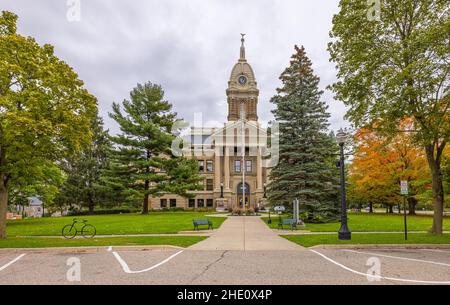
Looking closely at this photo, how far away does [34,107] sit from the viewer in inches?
551

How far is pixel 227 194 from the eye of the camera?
57438 millimetres

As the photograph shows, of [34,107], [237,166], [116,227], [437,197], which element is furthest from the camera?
[237,166]

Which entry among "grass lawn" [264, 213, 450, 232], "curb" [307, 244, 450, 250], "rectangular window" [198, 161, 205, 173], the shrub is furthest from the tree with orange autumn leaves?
the shrub

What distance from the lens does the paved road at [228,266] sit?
7773mm

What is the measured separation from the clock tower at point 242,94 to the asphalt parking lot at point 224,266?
58039mm

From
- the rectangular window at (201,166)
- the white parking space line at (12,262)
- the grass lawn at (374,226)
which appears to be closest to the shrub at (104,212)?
the rectangular window at (201,166)

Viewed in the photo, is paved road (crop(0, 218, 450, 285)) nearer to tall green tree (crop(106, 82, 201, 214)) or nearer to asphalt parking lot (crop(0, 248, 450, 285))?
asphalt parking lot (crop(0, 248, 450, 285))

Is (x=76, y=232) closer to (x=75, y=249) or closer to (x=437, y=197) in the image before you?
(x=75, y=249)

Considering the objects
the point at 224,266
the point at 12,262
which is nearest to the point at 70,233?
the point at 12,262

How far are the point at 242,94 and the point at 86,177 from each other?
34357mm

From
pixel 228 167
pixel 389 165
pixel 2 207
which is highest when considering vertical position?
pixel 228 167

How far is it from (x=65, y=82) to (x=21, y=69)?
188 centimetres

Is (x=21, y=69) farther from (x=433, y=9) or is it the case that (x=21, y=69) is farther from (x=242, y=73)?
(x=242, y=73)
